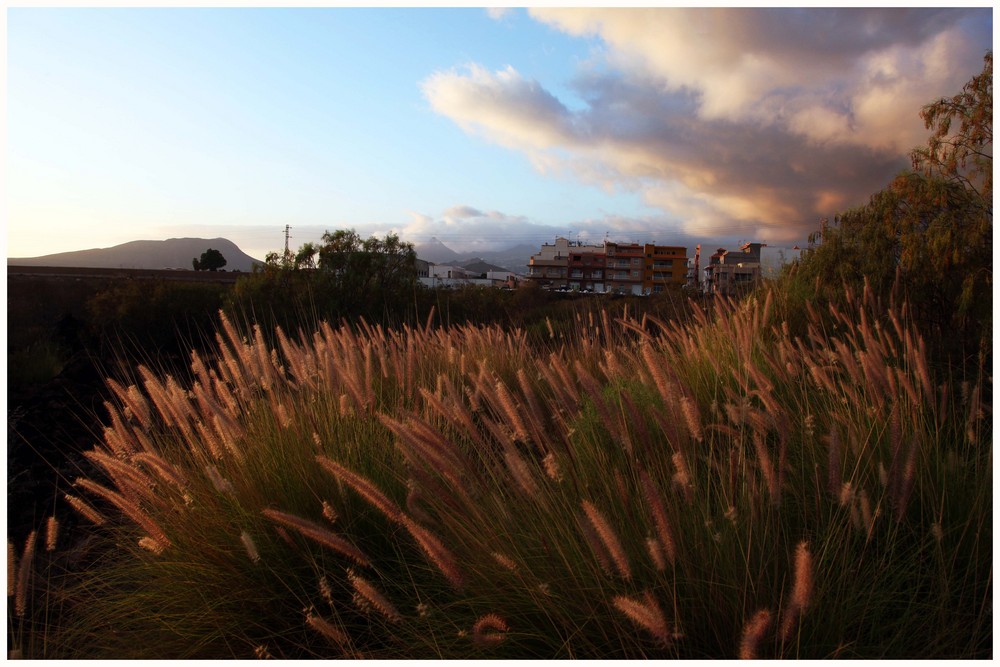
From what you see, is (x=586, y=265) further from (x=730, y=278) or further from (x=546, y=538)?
(x=546, y=538)

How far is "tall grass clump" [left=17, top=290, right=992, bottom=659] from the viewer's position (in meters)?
1.96

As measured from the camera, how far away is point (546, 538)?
7.50ft

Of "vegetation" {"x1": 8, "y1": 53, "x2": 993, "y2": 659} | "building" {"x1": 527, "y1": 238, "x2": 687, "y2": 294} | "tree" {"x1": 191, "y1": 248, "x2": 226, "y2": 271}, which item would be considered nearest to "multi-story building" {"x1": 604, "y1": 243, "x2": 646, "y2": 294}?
"building" {"x1": 527, "y1": 238, "x2": 687, "y2": 294}

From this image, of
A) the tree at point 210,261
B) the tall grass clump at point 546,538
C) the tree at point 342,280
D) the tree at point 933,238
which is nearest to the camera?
the tall grass clump at point 546,538

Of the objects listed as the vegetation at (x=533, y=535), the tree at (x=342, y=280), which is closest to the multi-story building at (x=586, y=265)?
the tree at (x=342, y=280)

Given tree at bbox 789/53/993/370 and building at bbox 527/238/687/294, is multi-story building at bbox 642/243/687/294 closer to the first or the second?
building at bbox 527/238/687/294

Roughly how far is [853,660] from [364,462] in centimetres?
218

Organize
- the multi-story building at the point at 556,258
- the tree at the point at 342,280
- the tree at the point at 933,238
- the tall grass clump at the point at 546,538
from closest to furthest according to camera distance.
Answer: the tall grass clump at the point at 546,538
the tree at the point at 933,238
the tree at the point at 342,280
the multi-story building at the point at 556,258

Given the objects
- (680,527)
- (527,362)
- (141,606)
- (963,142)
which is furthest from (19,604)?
(963,142)

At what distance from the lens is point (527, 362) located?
6.12 metres

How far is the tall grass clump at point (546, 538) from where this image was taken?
1.96 m

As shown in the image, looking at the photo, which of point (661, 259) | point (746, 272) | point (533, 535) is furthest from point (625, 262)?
point (533, 535)

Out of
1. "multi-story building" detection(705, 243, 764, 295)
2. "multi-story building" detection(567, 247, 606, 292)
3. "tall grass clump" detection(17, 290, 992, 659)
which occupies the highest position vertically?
"multi-story building" detection(567, 247, 606, 292)

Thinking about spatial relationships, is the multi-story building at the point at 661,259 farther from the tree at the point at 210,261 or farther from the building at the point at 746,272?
the building at the point at 746,272
